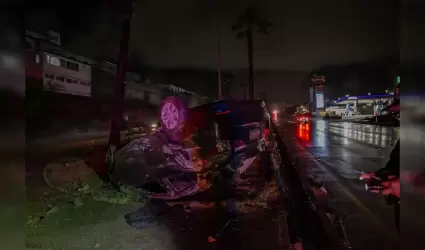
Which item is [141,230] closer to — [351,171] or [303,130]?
[351,171]

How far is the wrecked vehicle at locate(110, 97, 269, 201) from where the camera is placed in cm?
485

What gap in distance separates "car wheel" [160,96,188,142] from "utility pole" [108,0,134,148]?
59 cm

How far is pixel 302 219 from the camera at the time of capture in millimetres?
4215

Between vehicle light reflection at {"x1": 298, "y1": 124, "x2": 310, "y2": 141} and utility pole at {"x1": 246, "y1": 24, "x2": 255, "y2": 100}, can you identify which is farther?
vehicle light reflection at {"x1": 298, "y1": 124, "x2": 310, "y2": 141}

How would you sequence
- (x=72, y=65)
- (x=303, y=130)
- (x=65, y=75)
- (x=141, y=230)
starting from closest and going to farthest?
1. (x=141, y=230)
2. (x=65, y=75)
3. (x=72, y=65)
4. (x=303, y=130)

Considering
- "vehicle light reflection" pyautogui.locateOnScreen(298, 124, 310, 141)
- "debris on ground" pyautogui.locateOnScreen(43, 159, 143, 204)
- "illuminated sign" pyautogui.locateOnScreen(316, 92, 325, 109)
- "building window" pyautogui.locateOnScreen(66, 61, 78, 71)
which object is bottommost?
"debris on ground" pyautogui.locateOnScreen(43, 159, 143, 204)

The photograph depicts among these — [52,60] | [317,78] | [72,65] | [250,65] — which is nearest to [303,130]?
[317,78]

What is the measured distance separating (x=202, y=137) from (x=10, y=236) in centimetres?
252

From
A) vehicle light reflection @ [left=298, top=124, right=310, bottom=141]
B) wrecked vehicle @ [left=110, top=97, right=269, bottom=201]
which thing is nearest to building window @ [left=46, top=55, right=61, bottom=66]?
wrecked vehicle @ [left=110, top=97, right=269, bottom=201]

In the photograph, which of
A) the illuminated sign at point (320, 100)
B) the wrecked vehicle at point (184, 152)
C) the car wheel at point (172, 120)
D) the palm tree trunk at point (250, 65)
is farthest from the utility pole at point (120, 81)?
the illuminated sign at point (320, 100)

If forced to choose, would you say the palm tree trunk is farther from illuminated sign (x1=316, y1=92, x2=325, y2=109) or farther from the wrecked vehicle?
illuminated sign (x1=316, y1=92, x2=325, y2=109)

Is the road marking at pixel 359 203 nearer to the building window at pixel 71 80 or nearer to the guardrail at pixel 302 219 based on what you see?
the guardrail at pixel 302 219

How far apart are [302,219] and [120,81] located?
2.94m

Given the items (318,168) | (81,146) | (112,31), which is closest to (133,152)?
(81,146)
